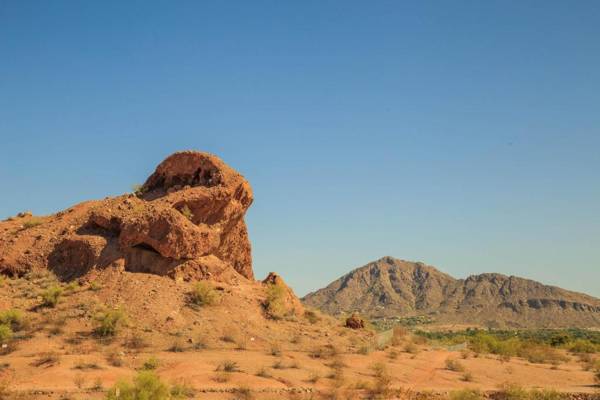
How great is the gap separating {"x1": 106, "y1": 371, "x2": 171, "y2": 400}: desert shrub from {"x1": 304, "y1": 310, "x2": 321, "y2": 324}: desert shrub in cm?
1425

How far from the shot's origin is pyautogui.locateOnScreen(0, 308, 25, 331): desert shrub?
20.7 meters

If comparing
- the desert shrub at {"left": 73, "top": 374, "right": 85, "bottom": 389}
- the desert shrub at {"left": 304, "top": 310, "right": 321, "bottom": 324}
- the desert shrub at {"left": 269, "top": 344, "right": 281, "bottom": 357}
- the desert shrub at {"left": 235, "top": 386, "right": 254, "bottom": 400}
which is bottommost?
the desert shrub at {"left": 235, "top": 386, "right": 254, "bottom": 400}

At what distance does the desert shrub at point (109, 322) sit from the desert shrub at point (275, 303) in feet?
21.5

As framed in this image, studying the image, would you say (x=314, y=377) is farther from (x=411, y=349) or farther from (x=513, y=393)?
(x=411, y=349)

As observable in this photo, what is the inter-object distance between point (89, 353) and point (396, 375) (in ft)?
33.7

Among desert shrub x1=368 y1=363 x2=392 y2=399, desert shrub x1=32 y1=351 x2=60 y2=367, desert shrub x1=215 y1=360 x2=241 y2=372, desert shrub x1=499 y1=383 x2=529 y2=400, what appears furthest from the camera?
desert shrub x1=215 y1=360 x2=241 y2=372

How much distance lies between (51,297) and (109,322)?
10.6ft

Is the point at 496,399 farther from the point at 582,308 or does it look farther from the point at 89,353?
the point at 582,308

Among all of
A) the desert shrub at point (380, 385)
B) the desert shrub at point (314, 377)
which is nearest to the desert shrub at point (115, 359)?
the desert shrub at point (314, 377)

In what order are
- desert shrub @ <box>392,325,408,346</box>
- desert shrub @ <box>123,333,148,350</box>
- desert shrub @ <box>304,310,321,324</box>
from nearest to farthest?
desert shrub @ <box>123,333,148,350</box> → desert shrub @ <box>304,310,321,324</box> → desert shrub @ <box>392,325,408,346</box>

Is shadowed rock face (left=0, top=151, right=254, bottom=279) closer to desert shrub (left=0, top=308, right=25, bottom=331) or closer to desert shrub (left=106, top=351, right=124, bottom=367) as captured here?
desert shrub (left=0, top=308, right=25, bottom=331)

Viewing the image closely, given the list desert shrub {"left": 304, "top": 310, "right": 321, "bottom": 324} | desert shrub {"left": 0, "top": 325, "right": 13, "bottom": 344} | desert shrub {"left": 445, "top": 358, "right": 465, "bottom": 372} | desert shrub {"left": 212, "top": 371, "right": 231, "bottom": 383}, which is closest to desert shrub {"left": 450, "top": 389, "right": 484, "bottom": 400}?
desert shrub {"left": 445, "top": 358, "right": 465, "bottom": 372}

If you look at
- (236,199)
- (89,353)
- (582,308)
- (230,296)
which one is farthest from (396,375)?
(582,308)

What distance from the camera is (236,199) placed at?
92.9 ft
